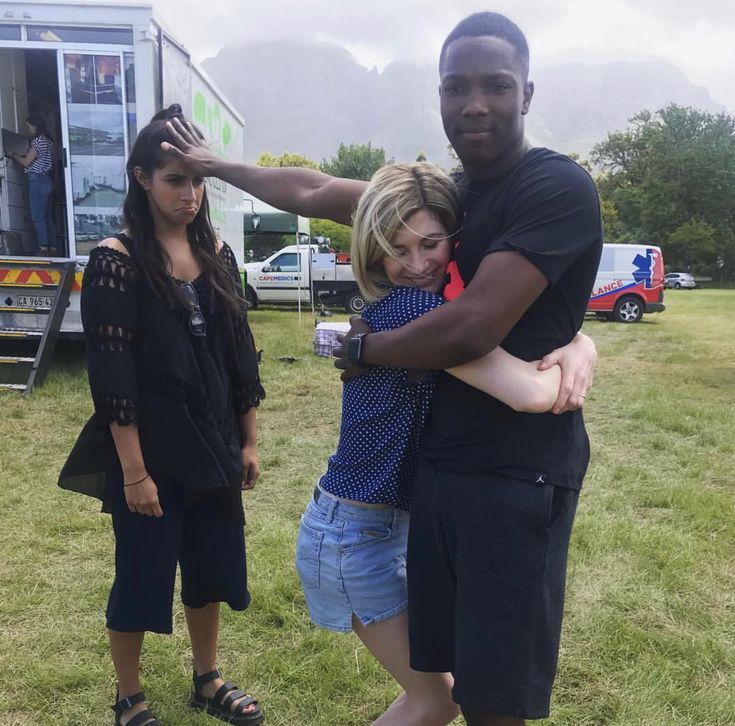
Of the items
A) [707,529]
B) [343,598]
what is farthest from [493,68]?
[707,529]

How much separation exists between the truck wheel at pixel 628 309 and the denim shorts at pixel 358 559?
15.2m

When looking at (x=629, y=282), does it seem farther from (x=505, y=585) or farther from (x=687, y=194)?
(x=687, y=194)

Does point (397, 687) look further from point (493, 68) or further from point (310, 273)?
point (310, 273)

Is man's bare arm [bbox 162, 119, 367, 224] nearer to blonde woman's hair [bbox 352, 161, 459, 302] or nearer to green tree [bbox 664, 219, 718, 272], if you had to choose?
blonde woman's hair [bbox 352, 161, 459, 302]

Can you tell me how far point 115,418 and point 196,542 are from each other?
1.76 feet

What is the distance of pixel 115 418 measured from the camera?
192cm

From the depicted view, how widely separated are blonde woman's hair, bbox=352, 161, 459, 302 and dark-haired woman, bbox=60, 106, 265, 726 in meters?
0.73

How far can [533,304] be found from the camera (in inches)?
53.4

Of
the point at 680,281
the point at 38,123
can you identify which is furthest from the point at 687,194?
the point at 38,123

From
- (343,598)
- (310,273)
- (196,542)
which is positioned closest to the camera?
(343,598)

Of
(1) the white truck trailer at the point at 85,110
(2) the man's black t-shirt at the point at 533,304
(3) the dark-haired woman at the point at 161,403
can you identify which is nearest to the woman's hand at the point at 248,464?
(3) the dark-haired woman at the point at 161,403

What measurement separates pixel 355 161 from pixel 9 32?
50.8 m

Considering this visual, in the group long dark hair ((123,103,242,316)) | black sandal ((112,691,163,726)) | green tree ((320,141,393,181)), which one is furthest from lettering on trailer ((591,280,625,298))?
green tree ((320,141,393,181))

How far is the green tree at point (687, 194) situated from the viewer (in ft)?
145
